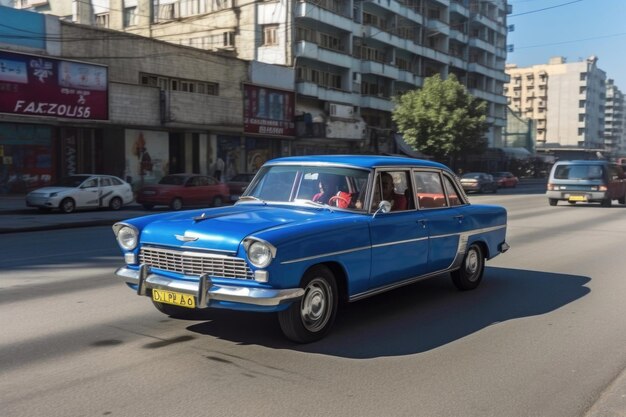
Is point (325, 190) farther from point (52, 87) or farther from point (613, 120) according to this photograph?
A: point (613, 120)

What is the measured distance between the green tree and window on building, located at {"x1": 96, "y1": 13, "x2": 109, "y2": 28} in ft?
74.4

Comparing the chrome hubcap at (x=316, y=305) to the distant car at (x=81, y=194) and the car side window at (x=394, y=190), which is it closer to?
the car side window at (x=394, y=190)

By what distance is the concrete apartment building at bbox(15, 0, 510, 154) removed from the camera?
3800 centimetres

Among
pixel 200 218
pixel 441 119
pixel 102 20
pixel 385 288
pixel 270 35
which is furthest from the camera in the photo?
pixel 102 20

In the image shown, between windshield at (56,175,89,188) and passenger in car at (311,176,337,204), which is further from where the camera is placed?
windshield at (56,175,89,188)

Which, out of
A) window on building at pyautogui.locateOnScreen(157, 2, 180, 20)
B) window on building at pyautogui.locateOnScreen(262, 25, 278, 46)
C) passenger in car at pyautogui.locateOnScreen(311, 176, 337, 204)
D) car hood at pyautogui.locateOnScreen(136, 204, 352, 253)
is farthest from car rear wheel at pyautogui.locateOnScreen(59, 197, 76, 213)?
window on building at pyautogui.locateOnScreen(157, 2, 180, 20)

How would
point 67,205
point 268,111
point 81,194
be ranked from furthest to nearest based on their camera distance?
point 268,111
point 81,194
point 67,205

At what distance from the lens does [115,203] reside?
21.7 m

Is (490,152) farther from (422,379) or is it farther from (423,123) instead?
(422,379)

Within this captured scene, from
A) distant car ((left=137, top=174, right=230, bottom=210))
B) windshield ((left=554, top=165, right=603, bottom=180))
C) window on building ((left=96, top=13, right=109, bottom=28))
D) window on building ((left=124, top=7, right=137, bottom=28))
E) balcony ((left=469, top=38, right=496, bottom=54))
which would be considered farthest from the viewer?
balcony ((left=469, top=38, right=496, bottom=54))

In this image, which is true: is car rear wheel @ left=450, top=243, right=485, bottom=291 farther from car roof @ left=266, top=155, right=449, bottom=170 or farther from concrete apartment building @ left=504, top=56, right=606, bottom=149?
concrete apartment building @ left=504, top=56, right=606, bottom=149

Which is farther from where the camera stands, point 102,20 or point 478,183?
point 102,20

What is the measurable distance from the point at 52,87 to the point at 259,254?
72.1 feet

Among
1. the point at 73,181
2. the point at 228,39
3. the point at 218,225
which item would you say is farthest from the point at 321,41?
the point at 218,225
